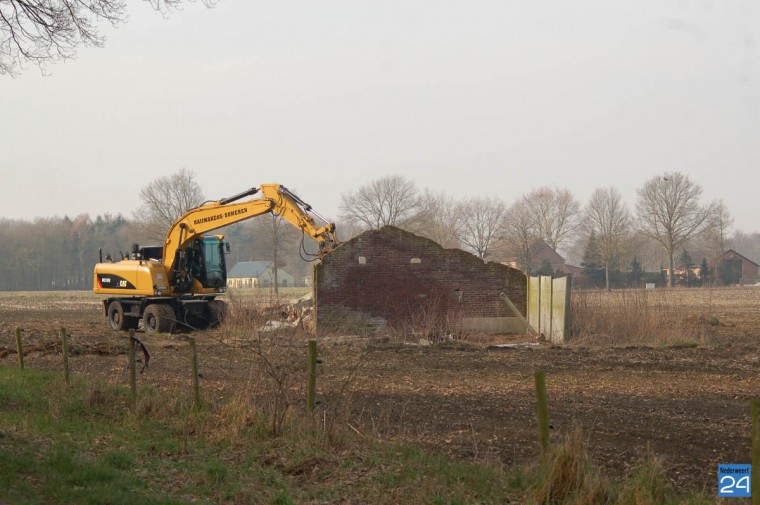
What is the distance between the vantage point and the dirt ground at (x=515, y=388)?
30.8 ft

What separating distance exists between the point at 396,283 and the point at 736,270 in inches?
2962

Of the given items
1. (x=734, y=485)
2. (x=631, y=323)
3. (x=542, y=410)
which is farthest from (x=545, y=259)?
(x=734, y=485)

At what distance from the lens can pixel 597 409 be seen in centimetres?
1184

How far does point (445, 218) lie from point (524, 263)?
358 inches

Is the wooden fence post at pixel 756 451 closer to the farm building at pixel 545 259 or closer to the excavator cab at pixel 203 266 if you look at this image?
the excavator cab at pixel 203 266

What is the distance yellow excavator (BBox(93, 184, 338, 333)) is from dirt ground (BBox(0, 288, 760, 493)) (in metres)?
3.11

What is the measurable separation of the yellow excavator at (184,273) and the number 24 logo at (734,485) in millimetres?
20462

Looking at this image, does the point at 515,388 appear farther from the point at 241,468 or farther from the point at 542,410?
the point at 241,468

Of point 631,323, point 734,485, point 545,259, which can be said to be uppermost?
point 545,259

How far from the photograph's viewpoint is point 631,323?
23953mm

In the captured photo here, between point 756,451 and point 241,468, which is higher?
point 756,451

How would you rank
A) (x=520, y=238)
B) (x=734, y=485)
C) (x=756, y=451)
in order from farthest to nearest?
(x=520, y=238) → (x=734, y=485) → (x=756, y=451)

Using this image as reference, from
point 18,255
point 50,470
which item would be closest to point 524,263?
point 50,470

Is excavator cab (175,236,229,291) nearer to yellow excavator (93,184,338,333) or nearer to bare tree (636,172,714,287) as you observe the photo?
yellow excavator (93,184,338,333)
